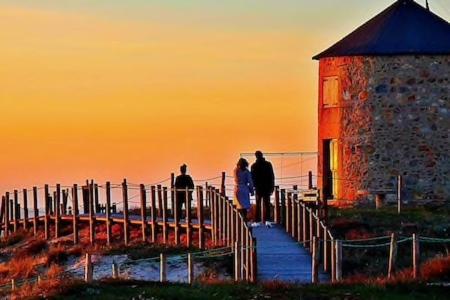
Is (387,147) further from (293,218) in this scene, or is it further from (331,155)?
(293,218)

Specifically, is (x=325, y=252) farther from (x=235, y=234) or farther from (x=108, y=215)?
(x=108, y=215)

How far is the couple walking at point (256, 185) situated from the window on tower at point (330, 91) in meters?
8.72

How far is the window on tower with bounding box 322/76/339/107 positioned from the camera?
144ft

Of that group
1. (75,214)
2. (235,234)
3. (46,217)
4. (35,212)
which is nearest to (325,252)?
(235,234)

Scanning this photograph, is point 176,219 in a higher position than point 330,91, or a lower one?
lower

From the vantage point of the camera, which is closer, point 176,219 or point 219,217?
point 219,217

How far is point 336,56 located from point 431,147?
434 centimetres

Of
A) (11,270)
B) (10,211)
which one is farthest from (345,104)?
(10,211)

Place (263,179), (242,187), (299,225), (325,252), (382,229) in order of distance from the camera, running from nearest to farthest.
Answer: (325,252), (299,225), (242,187), (263,179), (382,229)

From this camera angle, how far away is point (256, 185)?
116 feet

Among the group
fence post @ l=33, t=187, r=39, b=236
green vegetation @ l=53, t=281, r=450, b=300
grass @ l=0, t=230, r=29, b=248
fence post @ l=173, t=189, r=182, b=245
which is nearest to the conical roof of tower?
Answer: fence post @ l=173, t=189, r=182, b=245

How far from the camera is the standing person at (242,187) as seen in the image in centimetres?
3378

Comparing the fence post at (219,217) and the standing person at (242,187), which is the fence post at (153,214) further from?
the standing person at (242,187)

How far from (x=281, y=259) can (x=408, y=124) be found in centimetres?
1327
